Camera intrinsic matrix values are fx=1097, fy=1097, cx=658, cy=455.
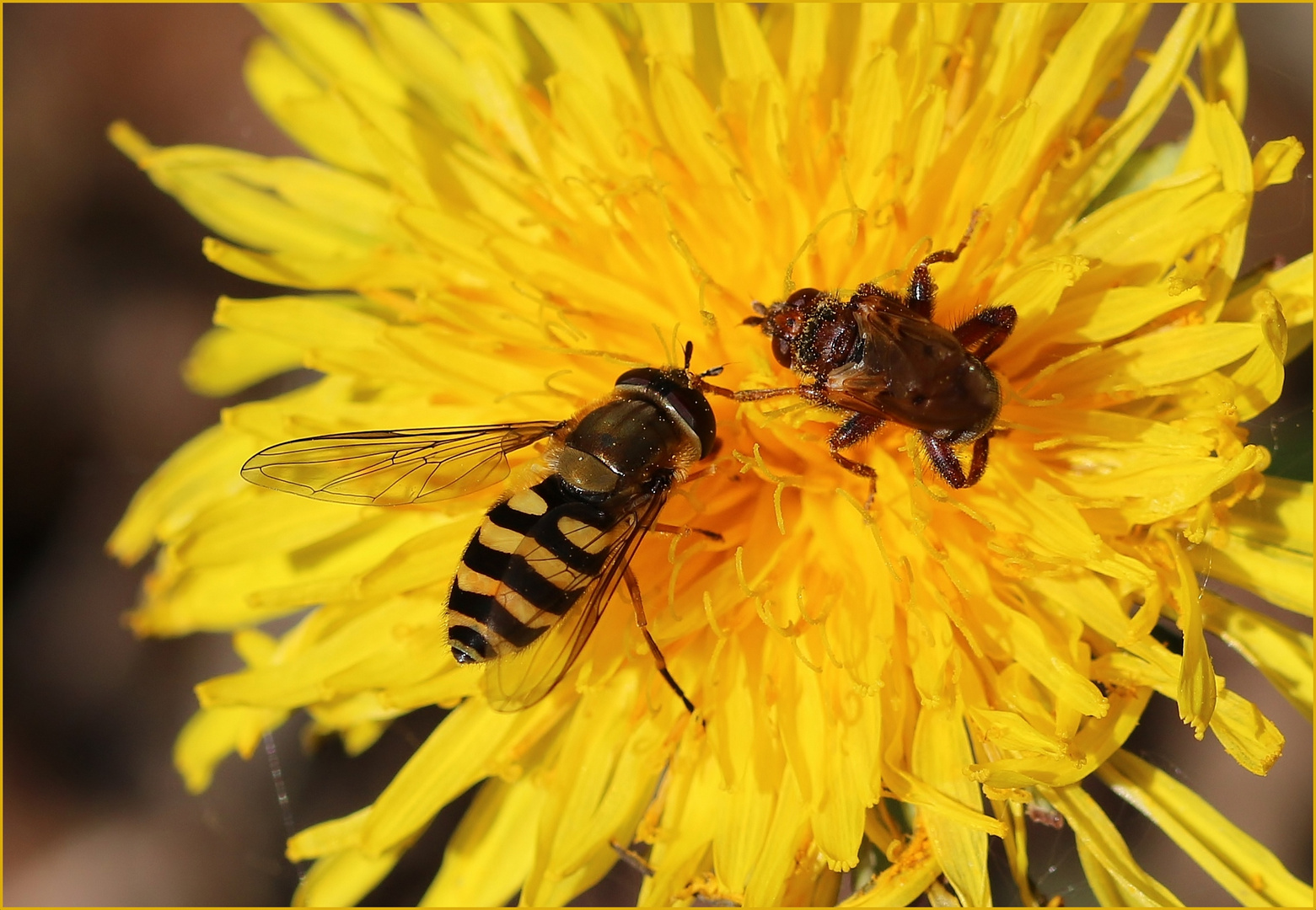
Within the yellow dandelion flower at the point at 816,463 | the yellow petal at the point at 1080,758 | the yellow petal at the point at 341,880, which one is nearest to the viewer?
the yellow petal at the point at 1080,758

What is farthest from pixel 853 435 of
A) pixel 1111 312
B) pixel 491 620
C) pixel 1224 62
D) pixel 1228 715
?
pixel 1224 62

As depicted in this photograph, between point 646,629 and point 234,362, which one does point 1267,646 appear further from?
point 234,362

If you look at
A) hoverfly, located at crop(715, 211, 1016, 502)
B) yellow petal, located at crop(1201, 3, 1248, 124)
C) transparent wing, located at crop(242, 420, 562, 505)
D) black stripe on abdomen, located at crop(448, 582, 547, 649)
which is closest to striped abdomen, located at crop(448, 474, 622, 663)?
black stripe on abdomen, located at crop(448, 582, 547, 649)

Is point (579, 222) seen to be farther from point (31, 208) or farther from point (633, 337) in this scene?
point (31, 208)

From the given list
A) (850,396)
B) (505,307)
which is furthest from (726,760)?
(505,307)

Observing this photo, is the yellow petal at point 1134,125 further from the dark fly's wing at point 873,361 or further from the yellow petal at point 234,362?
the yellow petal at point 234,362

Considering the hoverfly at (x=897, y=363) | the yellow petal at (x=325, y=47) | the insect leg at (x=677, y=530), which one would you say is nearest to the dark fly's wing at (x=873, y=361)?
the hoverfly at (x=897, y=363)

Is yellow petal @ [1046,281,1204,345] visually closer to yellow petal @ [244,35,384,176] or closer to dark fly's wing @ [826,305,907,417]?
dark fly's wing @ [826,305,907,417]
